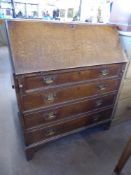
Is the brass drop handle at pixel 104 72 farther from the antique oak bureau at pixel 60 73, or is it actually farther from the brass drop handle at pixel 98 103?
the brass drop handle at pixel 98 103

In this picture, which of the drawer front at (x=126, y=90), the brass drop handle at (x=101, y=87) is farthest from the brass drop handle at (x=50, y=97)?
the drawer front at (x=126, y=90)

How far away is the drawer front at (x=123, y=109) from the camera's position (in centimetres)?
163

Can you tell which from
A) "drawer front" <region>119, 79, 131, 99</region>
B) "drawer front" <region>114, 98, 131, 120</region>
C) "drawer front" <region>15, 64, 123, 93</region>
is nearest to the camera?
"drawer front" <region>15, 64, 123, 93</region>

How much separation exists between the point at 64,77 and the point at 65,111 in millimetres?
359

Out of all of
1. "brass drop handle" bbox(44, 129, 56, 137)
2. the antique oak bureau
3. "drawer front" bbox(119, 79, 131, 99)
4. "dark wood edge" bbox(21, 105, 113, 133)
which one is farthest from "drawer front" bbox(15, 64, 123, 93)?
"brass drop handle" bbox(44, 129, 56, 137)

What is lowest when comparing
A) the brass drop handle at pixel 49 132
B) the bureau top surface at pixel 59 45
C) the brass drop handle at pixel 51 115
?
the brass drop handle at pixel 49 132

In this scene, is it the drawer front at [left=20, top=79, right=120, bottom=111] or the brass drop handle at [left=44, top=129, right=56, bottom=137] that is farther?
the brass drop handle at [left=44, top=129, right=56, bottom=137]

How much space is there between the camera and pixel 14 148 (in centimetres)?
145

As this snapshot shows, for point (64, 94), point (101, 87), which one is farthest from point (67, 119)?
point (101, 87)

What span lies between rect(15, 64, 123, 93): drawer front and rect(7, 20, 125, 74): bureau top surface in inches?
2.0

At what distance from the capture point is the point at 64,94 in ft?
3.81

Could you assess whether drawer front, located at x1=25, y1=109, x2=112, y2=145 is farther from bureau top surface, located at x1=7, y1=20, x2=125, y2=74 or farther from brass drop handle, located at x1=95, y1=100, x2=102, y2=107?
bureau top surface, located at x1=7, y1=20, x2=125, y2=74

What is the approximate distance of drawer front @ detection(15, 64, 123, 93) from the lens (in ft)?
3.12

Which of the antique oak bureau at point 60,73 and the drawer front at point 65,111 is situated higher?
the antique oak bureau at point 60,73
